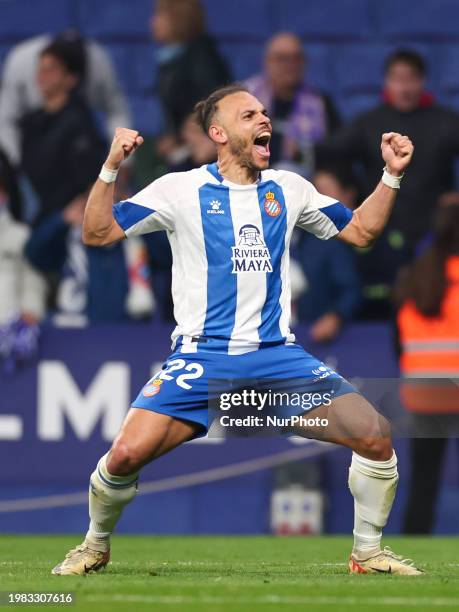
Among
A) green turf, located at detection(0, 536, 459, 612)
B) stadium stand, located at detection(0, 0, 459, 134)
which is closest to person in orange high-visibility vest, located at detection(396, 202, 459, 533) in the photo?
green turf, located at detection(0, 536, 459, 612)

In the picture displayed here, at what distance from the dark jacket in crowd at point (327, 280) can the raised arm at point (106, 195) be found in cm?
523

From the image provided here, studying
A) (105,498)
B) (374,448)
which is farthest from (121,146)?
(374,448)

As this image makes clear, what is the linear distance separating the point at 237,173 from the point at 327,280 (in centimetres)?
512

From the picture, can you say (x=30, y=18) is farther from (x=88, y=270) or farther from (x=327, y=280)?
(x=327, y=280)

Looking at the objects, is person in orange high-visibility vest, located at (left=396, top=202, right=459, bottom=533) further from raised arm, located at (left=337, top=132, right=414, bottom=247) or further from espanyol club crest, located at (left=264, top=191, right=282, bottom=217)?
espanyol club crest, located at (left=264, top=191, right=282, bottom=217)

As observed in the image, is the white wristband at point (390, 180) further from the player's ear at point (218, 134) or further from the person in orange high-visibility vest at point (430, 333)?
the person in orange high-visibility vest at point (430, 333)

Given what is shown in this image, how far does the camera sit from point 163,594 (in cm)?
585

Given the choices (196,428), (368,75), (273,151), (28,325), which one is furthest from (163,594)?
(368,75)

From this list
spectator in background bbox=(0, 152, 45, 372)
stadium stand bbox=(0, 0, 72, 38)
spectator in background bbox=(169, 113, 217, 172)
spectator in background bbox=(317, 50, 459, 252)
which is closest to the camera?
spectator in background bbox=(0, 152, 45, 372)

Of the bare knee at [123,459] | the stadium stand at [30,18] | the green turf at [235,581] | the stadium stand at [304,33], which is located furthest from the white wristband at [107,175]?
the stadium stand at [30,18]

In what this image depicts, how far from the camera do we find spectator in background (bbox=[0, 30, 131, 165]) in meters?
13.1

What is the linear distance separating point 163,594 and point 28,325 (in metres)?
5.85

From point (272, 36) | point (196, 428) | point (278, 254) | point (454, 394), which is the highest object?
point (272, 36)

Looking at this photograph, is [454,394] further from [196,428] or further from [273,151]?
[196,428]
